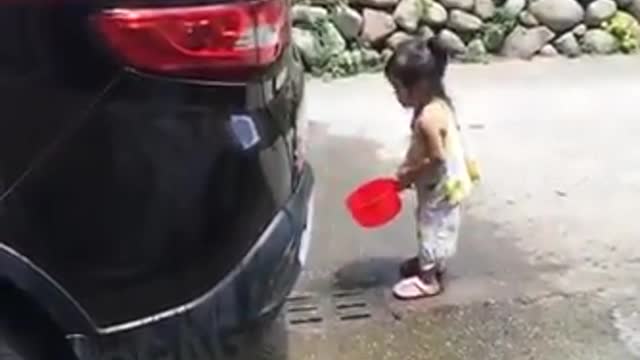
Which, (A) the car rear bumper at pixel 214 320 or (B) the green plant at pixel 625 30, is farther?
(B) the green plant at pixel 625 30

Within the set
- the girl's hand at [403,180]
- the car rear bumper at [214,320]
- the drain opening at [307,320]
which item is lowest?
the drain opening at [307,320]

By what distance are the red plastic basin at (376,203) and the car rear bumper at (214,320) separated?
79.5 inches

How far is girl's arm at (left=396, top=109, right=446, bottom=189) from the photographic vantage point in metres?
4.89

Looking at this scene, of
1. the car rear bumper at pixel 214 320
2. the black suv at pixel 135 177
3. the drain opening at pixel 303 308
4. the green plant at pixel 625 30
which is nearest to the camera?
the black suv at pixel 135 177

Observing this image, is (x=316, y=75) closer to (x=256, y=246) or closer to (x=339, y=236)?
(x=339, y=236)

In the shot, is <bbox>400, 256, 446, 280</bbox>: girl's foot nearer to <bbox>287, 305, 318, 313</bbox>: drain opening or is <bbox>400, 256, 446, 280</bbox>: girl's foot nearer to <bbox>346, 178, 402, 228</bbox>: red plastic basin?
<bbox>346, 178, 402, 228</bbox>: red plastic basin

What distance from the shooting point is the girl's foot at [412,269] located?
203 inches

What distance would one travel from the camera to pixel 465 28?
930 cm

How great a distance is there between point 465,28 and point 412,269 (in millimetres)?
4335

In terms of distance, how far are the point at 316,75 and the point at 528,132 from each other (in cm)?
199

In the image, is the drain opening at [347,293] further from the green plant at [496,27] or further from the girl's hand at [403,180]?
the green plant at [496,27]

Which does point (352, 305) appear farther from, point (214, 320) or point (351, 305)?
point (214, 320)

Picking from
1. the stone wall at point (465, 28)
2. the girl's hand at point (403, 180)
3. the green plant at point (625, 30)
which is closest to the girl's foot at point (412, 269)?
the girl's hand at point (403, 180)

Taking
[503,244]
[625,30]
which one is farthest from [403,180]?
[625,30]
